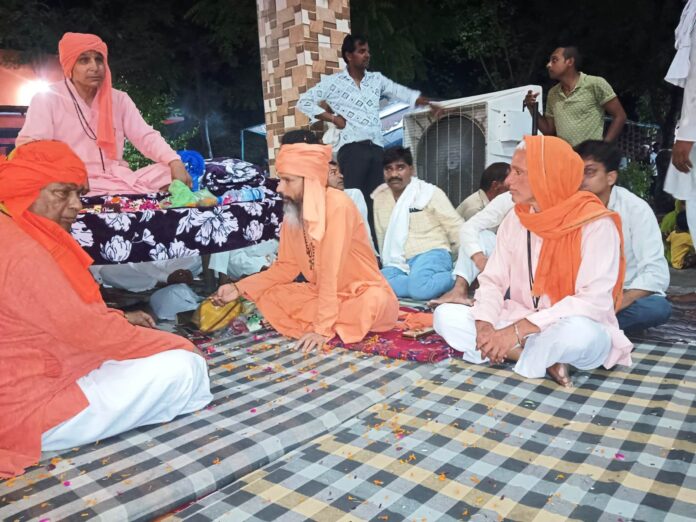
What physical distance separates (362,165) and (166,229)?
7.36 ft

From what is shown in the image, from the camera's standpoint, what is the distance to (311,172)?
2.96 m

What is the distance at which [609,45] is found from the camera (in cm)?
1120

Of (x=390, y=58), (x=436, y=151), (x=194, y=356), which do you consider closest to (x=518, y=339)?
(x=194, y=356)

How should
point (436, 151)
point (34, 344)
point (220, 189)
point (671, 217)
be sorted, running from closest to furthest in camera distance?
point (34, 344), point (220, 189), point (436, 151), point (671, 217)

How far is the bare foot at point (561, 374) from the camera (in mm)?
2379

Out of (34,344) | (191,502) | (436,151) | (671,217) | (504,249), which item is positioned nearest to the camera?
(191,502)

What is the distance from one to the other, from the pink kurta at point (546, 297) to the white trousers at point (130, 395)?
1.32 meters

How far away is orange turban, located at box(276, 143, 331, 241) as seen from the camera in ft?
9.61

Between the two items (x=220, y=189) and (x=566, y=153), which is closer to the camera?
(x=566, y=153)

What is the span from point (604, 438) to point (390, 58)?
8.56m

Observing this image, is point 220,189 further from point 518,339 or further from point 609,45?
point 609,45

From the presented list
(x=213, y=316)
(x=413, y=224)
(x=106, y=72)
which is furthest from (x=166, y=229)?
(x=413, y=224)

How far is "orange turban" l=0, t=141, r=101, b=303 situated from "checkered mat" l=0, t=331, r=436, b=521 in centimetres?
55

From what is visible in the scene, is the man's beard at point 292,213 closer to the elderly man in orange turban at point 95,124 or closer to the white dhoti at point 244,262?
the elderly man in orange turban at point 95,124
